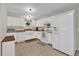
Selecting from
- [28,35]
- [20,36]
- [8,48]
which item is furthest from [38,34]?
[8,48]

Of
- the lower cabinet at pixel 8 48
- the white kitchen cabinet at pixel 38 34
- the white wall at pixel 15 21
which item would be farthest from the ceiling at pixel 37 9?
the lower cabinet at pixel 8 48

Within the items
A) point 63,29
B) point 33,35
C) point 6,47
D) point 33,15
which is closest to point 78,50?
point 63,29

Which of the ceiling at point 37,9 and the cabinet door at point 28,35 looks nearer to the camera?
the ceiling at point 37,9

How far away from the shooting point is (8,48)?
1.37 metres

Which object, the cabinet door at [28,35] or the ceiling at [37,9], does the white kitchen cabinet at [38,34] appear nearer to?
the cabinet door at [28,35]

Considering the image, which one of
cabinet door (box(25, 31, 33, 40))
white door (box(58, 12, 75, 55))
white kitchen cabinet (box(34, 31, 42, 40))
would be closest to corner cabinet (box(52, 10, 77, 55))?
white door (box(58, 12, 75, 55))

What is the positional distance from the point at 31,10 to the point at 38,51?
2.17 ft

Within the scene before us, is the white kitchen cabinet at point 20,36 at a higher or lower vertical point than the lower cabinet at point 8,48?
higher

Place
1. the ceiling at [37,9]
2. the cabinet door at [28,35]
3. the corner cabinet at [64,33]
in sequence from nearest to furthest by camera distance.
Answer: the ceiling at [37,9]
the cabinet door at [28,35]
the corner cabinet at [64,33]

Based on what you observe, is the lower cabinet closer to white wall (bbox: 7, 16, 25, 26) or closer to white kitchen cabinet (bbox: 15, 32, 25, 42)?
white kitchen cabinet (bbox: 15, 32, 25, 42)

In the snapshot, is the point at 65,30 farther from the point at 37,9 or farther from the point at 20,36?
the point at 20,36

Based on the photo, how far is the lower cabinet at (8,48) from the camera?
4.13ft

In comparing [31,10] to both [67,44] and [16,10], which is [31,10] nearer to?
[16,10]

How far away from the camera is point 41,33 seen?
1.44 meters
